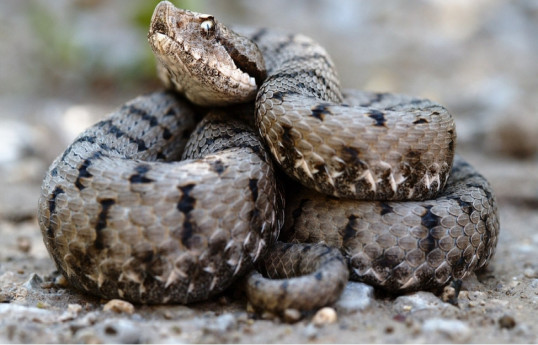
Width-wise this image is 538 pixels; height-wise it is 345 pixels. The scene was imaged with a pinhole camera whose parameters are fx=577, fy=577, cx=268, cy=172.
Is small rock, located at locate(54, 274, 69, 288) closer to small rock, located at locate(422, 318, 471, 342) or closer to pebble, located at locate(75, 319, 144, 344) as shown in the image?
pebble, located at locate(75, 319, 144, 344)

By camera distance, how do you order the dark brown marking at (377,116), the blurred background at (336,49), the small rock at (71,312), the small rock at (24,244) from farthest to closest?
1. the blurred background at (336,49)
2. the small rock at (24,244)
3. the dark brown marking at (377,116)
4. the small rock at (71,312)

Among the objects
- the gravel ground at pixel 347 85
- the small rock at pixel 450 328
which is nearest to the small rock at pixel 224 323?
the gravel ground at pixel 347 85

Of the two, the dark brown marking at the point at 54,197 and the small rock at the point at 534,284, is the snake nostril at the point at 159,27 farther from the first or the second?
A: the small rock at the point at 534,284

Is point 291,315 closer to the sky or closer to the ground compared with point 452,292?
closer to the sky

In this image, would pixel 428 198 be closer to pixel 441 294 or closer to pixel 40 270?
pixel 441 294

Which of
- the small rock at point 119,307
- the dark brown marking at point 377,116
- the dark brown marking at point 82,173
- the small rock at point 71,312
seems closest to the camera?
the small rock at point 71,312

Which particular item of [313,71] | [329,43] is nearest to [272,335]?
[313,71]

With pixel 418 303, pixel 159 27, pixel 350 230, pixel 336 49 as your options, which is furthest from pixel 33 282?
pixel 336 49

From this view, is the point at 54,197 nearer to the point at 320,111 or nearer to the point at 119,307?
the point at 119,307
